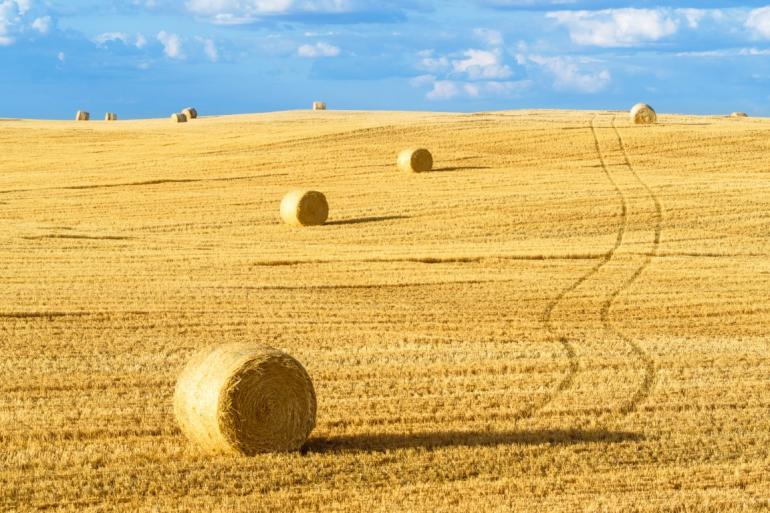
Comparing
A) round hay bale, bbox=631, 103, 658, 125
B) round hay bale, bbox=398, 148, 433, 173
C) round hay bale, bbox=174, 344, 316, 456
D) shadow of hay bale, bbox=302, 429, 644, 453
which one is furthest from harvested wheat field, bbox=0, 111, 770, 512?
round hay bale, bbox=631, 103, 658, 125

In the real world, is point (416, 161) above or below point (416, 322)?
above

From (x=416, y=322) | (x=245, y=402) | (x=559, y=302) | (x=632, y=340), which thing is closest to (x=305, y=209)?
(x=559, y=302)

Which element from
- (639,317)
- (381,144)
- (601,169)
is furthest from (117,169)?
(639,317)

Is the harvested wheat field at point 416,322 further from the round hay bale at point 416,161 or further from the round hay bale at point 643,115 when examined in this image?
the round hay bale at point 643,115

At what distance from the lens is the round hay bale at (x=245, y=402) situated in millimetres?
10828

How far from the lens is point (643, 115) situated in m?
50.4

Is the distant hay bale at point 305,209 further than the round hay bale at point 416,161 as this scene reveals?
No

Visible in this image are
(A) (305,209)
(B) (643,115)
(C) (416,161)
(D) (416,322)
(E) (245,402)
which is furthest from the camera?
(B) (643,115)

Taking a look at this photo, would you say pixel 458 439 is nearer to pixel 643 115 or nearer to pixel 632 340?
pixel 632 340

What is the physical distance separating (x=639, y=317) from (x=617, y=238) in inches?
371

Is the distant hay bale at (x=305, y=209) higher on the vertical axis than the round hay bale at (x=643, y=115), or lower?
lower

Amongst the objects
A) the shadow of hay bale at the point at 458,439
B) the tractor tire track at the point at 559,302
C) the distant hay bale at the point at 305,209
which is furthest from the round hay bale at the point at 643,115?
the shadow of hay bale at the point at 458,439

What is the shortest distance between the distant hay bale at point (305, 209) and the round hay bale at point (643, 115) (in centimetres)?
2359

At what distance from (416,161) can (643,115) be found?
50.6 feet
